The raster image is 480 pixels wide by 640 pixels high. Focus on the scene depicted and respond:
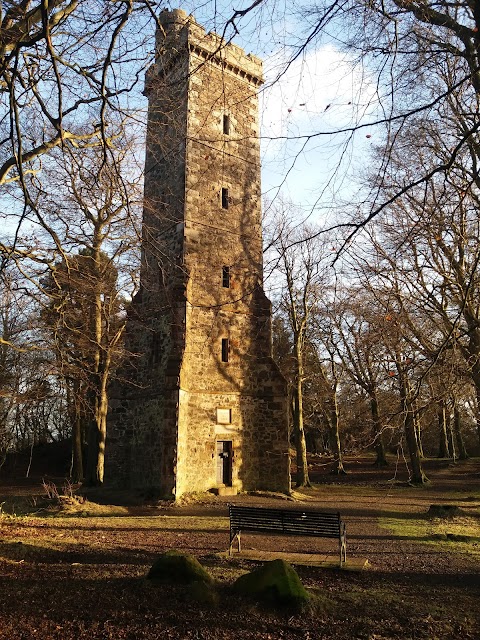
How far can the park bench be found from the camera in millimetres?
7676

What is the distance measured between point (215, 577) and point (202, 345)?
35.1 feet

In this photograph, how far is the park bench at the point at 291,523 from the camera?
25.2 feet

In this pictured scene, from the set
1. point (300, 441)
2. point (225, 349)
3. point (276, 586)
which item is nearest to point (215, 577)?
point (276, 586)

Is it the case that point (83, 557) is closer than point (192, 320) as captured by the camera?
Yes

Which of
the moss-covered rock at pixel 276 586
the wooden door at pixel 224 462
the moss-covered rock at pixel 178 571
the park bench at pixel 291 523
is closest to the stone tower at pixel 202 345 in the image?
the wooden door at pixel 224 462

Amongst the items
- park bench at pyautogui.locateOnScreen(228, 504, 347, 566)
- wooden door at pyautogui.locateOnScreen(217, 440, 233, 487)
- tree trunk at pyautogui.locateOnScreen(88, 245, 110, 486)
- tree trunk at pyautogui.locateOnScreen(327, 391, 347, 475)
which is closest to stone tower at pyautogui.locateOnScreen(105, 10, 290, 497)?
wooden door at pyautogui.locateOnScreen(217, 440, 233, 487)

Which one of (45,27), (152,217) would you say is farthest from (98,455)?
(45,27)

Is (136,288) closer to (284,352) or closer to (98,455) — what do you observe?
(98,455)

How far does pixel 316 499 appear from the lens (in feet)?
57.9

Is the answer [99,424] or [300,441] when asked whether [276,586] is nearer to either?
[99,424]

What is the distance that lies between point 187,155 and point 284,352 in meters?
16.8

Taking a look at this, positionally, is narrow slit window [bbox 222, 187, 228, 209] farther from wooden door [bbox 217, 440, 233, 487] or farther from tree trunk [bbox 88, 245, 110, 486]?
wooden door [bbox 217, 440, 233, 487]

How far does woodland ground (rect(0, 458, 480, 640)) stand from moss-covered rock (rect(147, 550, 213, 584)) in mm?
197

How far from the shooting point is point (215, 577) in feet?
21.2
